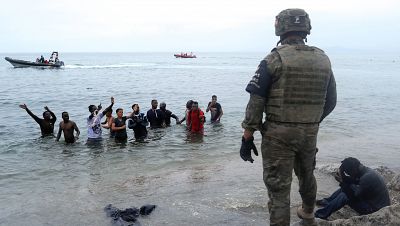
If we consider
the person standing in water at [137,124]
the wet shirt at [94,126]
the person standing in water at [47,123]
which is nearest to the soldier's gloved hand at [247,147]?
the wet shirt at [94,126]

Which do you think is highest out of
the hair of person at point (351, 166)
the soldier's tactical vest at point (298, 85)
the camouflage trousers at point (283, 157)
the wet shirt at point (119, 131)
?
the soldier's tactical vest at point (298, 85)

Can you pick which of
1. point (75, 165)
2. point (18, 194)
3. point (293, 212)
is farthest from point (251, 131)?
point (75, 165)

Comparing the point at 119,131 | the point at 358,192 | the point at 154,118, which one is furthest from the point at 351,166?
the point at 154,118

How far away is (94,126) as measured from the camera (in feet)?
38.0

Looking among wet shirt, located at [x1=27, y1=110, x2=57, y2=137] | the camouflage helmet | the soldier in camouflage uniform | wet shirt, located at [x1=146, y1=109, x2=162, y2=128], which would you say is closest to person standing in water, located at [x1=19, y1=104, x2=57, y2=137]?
wet shirt, located at [x1=27, y1=110, x2=57, y2=137]

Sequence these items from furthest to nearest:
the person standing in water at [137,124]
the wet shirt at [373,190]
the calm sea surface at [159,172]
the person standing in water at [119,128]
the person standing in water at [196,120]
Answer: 1. the person standing in water at [196,120]
2. the person standing in water at [137,124]
3. the person standing in water at [119,128]
4. the calm sea surface at [159,172]
5. the wet shirt at [373,190]

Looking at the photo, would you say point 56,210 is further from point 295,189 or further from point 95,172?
point 295,189

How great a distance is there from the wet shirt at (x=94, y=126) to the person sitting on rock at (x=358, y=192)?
7.82 m

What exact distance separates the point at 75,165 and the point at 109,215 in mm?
4291

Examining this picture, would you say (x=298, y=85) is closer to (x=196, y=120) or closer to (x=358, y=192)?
(x=358, y=192)

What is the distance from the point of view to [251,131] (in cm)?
354

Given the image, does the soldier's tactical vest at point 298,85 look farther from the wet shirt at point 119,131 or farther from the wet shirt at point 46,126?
the wet shirt at point 46,126

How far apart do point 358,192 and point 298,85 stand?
7.80ft

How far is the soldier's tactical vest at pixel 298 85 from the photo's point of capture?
3.40 meters
